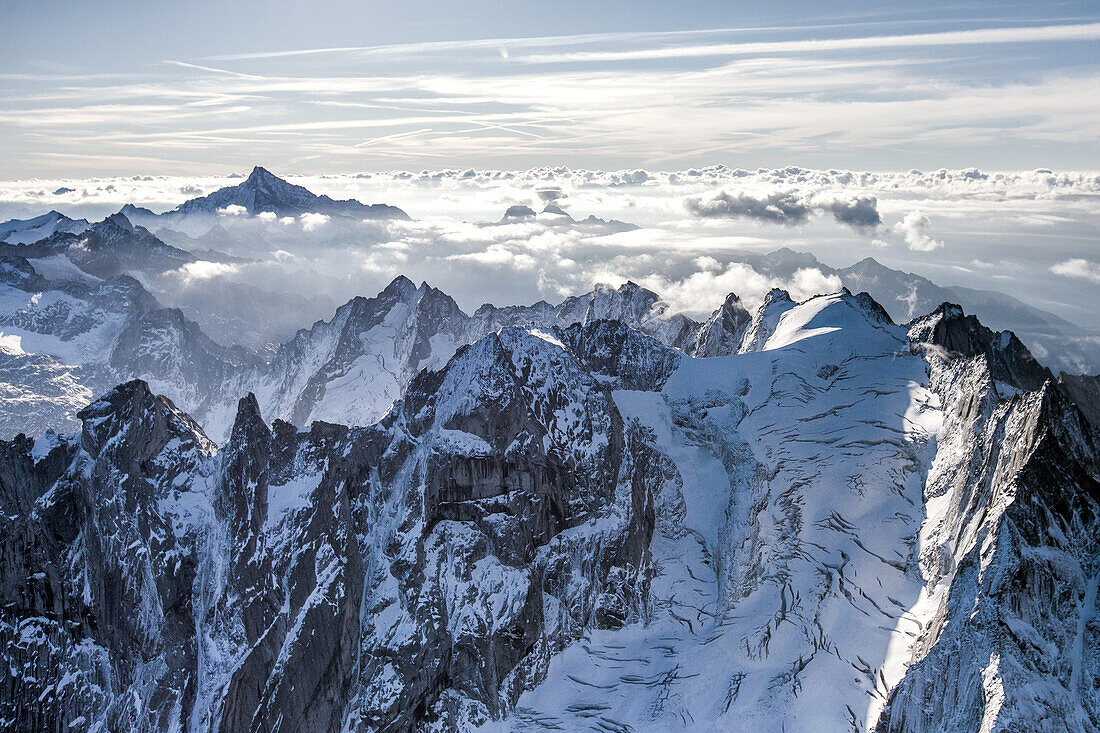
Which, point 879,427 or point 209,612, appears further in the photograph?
point 879,427

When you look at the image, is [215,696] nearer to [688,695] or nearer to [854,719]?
[688,695]

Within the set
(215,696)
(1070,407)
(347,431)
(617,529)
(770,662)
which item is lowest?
(215,696)

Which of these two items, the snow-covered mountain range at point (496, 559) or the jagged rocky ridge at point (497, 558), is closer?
the snow-covered mountain range at point (496, 559)

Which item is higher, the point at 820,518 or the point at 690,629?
the point at 820,518

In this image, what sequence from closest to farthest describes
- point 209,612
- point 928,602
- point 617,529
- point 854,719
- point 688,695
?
point 854,719, point 928,602, point 688,695, point 209,612, point 617,529

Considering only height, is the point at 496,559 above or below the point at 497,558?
below

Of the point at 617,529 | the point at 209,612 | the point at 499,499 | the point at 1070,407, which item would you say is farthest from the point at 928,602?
the point at 209,612

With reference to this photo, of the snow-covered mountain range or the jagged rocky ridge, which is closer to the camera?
the snow-covered mountain range

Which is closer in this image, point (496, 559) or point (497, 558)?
point (496, 559)
